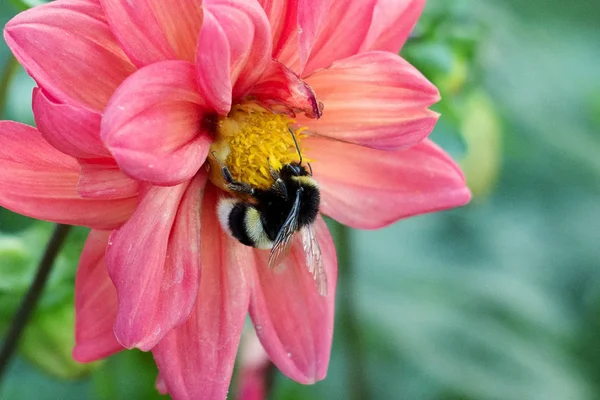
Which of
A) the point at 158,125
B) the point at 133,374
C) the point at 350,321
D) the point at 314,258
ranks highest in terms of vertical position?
the point at 158,125

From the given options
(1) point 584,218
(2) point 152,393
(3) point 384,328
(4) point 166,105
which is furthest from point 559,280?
(4) point 166,105

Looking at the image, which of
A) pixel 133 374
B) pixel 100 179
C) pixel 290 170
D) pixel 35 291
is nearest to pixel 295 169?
pixel 290 170

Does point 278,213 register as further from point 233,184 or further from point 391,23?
point 391,23

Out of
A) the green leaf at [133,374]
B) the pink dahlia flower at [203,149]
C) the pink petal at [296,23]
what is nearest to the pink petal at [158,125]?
the pink dahlia flower at [203,149]

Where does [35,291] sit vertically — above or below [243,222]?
below

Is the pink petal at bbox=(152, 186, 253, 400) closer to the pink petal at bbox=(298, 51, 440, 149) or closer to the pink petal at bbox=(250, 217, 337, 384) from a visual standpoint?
the pink petal at bbox=(250, 217, 337, 384)

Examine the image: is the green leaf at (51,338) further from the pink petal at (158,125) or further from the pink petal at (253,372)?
the pink petal at (158,125)
